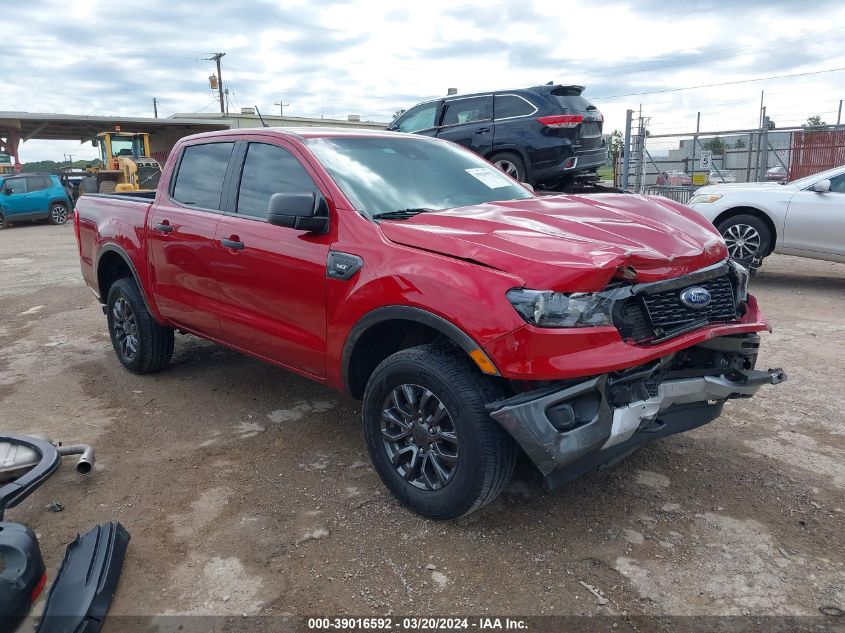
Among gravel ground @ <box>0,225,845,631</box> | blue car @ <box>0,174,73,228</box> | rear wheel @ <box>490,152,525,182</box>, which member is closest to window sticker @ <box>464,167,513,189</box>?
gravel ground @ <box>0,225,845,631</box>

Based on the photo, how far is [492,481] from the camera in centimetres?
282

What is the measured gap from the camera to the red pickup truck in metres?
2.68

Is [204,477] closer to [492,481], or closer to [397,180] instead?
[492,481]

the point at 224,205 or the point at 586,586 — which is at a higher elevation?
the point at 224,205

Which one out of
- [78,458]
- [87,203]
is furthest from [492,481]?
[87,203]

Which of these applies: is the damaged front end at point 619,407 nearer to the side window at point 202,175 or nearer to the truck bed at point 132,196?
the side window at point 202,175

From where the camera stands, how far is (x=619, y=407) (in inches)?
108

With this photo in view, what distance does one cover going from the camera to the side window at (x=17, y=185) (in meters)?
20.5

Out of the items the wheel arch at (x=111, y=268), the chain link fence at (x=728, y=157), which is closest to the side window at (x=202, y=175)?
the wheel arch at (x=111, y=268)

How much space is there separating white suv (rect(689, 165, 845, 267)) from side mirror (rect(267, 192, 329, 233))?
20.2 feet

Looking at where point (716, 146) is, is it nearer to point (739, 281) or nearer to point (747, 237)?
point (747, 237)

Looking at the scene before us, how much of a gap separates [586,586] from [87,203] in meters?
5.08

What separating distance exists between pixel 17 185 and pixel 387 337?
21.4 m

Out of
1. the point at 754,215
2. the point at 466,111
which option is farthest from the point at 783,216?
the point at 466,111
